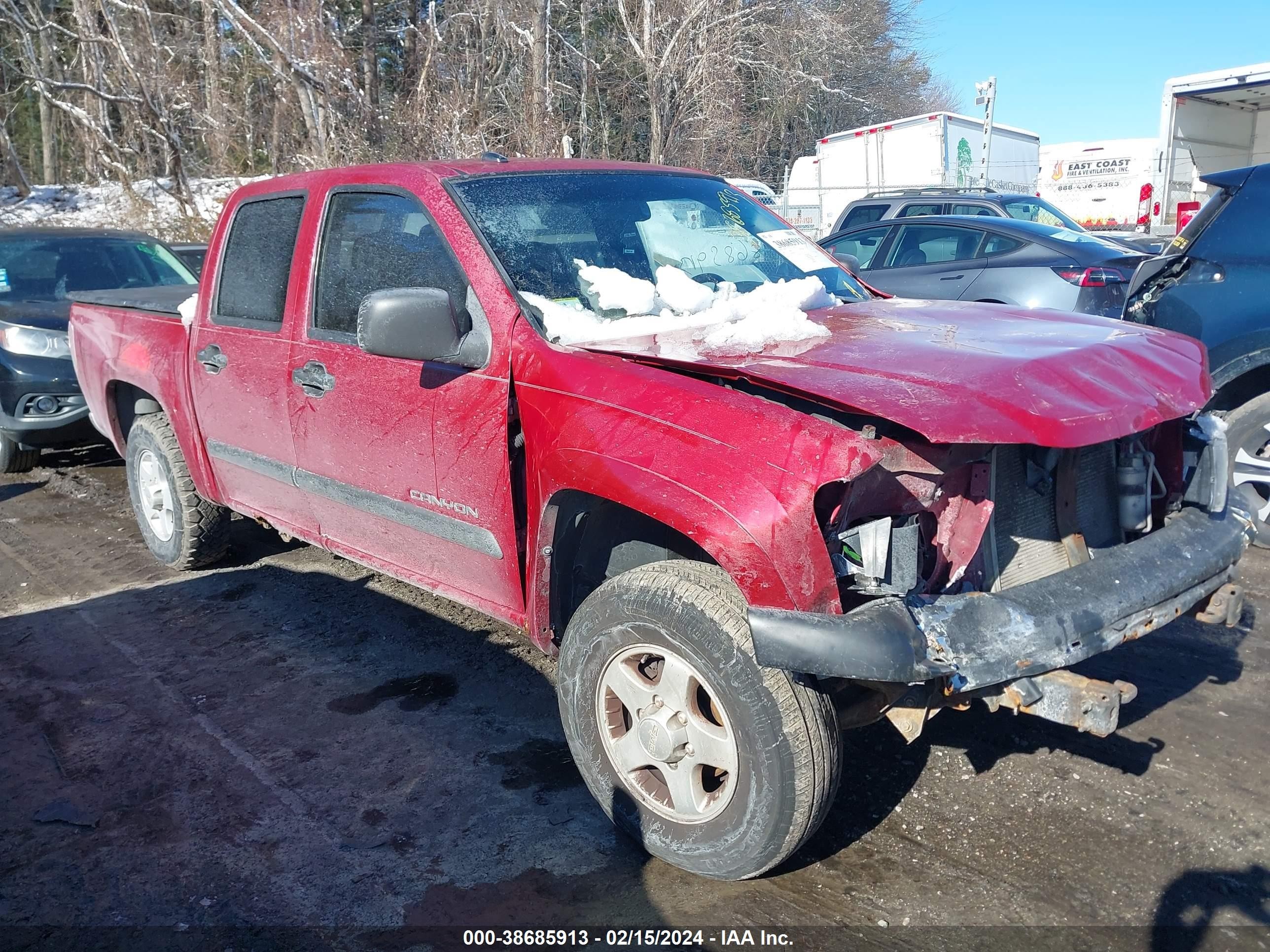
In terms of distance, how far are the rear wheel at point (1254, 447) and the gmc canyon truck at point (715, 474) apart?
2.21m

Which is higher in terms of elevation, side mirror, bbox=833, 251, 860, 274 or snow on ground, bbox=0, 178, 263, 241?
snow on ground, bbox=0, 178, 263, 241

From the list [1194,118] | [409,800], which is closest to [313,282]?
[409,800]

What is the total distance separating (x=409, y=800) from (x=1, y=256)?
6985 millimetres

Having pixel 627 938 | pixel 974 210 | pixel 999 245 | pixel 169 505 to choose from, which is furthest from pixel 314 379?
pixel 974 210

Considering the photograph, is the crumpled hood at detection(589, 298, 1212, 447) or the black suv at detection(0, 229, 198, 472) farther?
the black suv at detection(0, 229, 198, 472)

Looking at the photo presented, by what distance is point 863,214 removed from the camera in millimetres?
11750

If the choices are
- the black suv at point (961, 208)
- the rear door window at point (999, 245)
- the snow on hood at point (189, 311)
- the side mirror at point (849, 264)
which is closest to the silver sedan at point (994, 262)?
the rear door window at point (999, 245)

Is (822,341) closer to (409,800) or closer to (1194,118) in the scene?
(409,800)

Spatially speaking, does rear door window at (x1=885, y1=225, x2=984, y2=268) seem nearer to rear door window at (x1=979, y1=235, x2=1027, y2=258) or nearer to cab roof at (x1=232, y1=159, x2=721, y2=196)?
rear door window at (x1=979, y1=235, x2=1027, y2=258)

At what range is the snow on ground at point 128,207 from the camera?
19.7 meters

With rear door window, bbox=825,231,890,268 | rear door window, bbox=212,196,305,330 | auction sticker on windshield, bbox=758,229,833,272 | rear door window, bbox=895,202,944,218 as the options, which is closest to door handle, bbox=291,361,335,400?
rear door window, bbox=212,196,305,330

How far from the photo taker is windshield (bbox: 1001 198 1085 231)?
11008 millimetres

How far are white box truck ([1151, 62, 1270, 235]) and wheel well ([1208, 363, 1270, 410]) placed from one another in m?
7.77

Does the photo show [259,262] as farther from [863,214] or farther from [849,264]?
[863,214]
